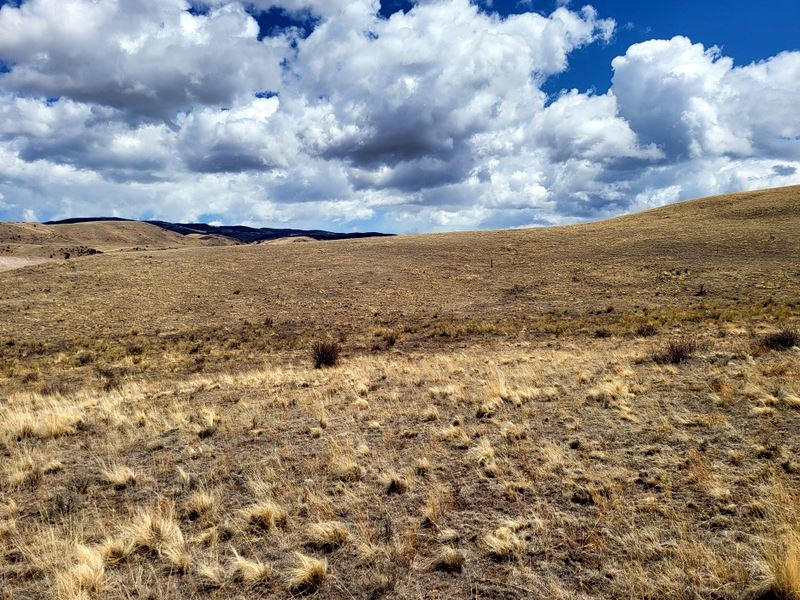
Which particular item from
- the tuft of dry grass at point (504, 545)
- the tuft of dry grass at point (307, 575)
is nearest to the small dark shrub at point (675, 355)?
the tuft of dry grass at point (504, 545)

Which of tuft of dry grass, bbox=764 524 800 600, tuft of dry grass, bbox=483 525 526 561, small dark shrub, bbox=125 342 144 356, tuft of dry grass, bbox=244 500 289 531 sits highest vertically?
tuft of dry grass, bbox=764 524 800 600

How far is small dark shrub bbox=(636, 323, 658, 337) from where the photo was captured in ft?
71.8

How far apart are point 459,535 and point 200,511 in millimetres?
3563

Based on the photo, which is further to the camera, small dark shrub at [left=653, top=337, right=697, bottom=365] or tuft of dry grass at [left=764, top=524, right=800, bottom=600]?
small dark shrub at [left=653, top=337, right=697, bottom=365]

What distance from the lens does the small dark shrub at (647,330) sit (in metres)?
21.9

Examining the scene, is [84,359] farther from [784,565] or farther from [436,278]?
[436,278]

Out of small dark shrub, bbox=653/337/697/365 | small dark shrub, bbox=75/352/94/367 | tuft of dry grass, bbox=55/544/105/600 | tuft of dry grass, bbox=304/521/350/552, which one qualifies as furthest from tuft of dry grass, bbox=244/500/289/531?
small dark shrub, bbox=75/352/94/367

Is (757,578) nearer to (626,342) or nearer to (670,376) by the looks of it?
(670,376)

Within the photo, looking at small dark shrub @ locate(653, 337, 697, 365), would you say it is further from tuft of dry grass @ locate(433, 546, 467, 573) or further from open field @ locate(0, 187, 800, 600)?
tuft of dry grass @ locate(433, 546, 467, 573)

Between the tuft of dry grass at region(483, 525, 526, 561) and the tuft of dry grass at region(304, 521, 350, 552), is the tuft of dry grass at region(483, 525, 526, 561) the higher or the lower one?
the higher one

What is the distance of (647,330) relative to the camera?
22453mm

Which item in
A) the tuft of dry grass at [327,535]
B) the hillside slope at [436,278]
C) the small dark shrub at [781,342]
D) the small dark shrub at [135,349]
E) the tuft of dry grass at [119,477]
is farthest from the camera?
the hillside slope at [436,278]

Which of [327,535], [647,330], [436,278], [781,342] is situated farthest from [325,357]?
[436,278]

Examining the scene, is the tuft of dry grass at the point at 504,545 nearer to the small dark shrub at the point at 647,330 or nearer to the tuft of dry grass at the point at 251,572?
the tuft of dry grass at the point at 251,572
